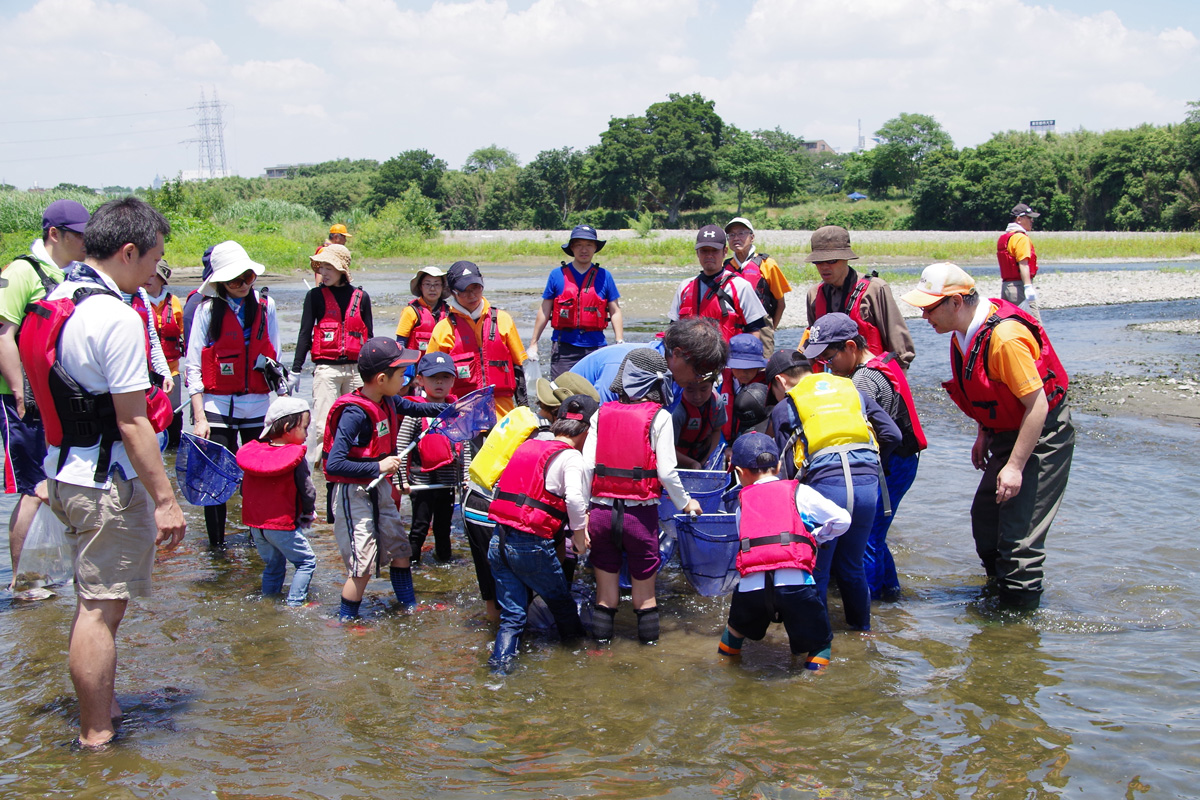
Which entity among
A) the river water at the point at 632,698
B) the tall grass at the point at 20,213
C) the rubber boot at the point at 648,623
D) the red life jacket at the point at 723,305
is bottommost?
the river water at the point at 632,698

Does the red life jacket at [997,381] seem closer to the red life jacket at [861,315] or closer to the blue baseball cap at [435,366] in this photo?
the red life jacket at [861,315]

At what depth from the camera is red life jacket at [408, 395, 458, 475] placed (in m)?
5.46

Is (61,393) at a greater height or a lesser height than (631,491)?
greater

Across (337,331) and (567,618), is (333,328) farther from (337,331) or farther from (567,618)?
(567,618)

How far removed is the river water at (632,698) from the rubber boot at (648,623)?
84 mm

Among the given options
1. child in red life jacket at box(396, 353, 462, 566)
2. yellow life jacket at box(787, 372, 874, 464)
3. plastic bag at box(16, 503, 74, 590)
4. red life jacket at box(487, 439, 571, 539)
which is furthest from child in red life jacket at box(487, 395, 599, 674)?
plastic bag at box(16, 503, 74, 590)

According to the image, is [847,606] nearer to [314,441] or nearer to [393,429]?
[393,429]

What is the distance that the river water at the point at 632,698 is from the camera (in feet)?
11.3

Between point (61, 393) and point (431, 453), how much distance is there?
235cm

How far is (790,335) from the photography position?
1727cm

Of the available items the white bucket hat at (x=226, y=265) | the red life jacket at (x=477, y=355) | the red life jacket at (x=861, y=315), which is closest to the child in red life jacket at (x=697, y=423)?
the red life jacket at (x=861, y=315)

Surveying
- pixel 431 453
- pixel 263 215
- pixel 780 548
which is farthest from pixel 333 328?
pixel 263 215

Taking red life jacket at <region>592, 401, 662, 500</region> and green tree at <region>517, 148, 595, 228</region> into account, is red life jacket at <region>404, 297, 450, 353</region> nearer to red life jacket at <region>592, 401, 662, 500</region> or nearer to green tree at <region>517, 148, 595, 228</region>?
red life jacket at <region>592, 401, 662, 500</region>

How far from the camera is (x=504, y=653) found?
14.5ft
